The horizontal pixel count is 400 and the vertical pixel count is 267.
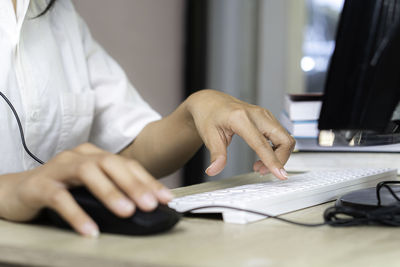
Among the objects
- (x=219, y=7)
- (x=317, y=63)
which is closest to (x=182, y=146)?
(x=219, y=7)

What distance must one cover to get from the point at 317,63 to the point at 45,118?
196 centimetres

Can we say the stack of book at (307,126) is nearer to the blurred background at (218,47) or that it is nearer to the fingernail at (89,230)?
the fingernail at (89,230)

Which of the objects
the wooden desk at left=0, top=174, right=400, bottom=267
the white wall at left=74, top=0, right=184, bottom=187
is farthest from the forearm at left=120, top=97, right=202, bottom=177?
the white wall at left=74, top=0, right=184, bottom=187

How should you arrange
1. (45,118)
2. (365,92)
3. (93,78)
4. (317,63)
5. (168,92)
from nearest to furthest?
(365,92) → (45,118) → (93,78) → (168,92) → (317,63)

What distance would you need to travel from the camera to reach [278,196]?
63 cm

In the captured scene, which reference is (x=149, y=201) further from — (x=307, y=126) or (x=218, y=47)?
(x=218, y=47)

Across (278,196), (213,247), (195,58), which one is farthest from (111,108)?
(195,58)

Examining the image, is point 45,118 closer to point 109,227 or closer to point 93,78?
point 93,78

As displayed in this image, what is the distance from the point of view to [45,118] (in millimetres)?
1064

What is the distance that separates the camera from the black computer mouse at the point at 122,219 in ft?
1.60

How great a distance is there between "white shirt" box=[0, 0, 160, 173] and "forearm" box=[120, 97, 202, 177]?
3 centimetres

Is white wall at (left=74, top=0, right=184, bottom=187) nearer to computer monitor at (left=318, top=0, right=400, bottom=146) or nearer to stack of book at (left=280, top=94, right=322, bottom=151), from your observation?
stack of book at (left=280, top=94, right=322, bottom=151)

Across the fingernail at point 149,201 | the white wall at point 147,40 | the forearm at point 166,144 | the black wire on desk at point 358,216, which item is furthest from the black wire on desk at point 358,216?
the white wall at point 147,40

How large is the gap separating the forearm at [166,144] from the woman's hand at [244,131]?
0.51 feet
